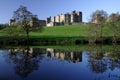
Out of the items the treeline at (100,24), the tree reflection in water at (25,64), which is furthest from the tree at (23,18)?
the tree reflection in water at (25,64)

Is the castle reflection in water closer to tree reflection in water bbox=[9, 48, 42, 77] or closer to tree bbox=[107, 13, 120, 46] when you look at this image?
tree reflection in water bbox=[9, 48, 42, 77]

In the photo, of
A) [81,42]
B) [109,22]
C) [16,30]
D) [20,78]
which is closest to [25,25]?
[16,30]

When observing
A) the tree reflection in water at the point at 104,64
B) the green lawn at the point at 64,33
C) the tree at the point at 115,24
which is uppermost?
the tree at the point at 115,24

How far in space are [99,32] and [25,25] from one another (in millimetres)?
21947

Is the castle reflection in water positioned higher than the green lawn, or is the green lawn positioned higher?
the green lawn

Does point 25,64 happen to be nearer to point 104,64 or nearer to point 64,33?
point 104,64

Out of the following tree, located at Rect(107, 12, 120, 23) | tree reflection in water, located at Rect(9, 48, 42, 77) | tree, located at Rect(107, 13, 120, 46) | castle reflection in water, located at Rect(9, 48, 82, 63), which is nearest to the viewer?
tree reflection in water, located at Rect(9, 48, 42, 77)

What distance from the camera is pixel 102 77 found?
915 inches

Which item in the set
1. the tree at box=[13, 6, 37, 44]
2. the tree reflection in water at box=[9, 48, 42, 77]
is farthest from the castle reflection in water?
the tree at box=[13, 6, 37, 44]

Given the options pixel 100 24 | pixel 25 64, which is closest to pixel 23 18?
pixel 100 24

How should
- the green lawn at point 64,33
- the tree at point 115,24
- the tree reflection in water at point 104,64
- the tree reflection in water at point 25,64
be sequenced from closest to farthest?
the tree reflection in water at point 104,64, the tree reflection in water at point 25,64, the tree at point 115,24, the green lawn at point 64,33

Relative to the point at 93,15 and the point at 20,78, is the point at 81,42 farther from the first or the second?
the point at 20,78

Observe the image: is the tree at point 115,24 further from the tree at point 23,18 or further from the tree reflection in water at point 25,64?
the tree reflection in water at point 25,64

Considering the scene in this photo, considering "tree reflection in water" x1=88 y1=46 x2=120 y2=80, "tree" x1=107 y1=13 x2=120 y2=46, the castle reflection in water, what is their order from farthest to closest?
"tree" x1=107 y1=13 x2=120 y2=46, the castle reflection in water, "tree reflection in water" x1=88 y1=46 x2=120 y2=80
